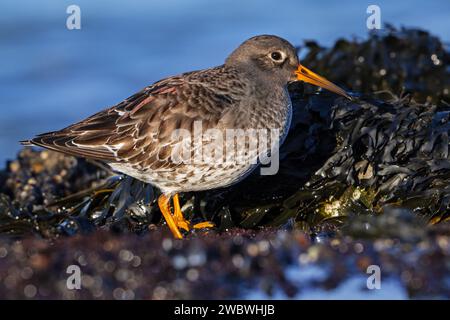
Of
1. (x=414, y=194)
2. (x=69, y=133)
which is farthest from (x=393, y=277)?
(x=69, y=133)

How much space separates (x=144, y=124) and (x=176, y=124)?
0.88 feet

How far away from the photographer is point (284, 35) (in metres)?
11.8

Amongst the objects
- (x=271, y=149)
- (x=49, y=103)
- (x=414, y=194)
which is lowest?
(x=414, y=194)

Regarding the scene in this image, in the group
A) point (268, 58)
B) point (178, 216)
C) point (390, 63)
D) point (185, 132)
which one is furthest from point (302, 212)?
point (390, 63)

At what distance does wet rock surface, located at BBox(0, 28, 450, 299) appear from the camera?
13.6 feet

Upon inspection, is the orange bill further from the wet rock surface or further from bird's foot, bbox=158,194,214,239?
bird's foot, bbox=158,194,214,239

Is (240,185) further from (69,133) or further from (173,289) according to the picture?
(173,289)

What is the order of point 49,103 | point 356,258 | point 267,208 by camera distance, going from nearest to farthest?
point 356,258 < point 267,208 < point 49,103

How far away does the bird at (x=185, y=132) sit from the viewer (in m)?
5.76

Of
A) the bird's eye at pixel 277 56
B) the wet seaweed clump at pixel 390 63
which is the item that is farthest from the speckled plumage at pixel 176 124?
the wet seaweed clump at pixel 390 63

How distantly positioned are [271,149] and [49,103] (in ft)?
20.1

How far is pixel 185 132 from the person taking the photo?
19.0 ft

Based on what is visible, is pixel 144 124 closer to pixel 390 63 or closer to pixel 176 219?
pixel 176 219

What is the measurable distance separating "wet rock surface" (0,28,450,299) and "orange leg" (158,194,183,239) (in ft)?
0.37
